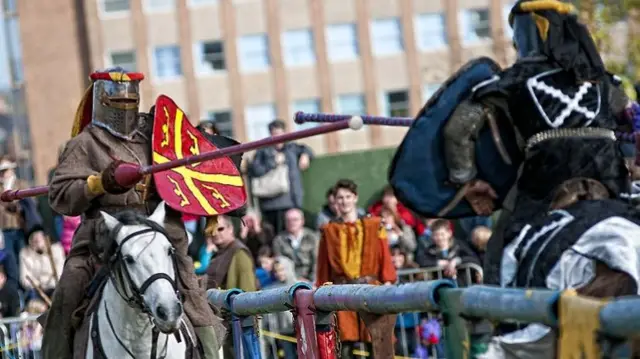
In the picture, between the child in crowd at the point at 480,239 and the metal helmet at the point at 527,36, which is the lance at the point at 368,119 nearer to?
the metal helmet at the point at 527,36

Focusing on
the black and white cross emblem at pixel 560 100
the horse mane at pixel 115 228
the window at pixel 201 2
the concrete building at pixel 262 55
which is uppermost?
the black and white cross emblem at pixel 560 100

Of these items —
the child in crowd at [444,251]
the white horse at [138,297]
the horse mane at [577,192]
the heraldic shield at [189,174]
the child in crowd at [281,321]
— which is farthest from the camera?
the child in crowd at [444,251]

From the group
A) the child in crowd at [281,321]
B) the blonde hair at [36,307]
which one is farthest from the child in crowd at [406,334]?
the blonde hair at [36,307]

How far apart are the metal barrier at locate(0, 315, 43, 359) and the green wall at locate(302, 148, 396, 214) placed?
6023 millimetres

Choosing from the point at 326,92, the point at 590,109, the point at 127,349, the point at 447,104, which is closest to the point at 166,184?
the point at 127,349

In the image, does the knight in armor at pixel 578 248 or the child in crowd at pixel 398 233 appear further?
the child in crowd at pixel 398 233

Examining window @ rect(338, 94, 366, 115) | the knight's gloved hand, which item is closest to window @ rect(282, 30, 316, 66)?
window @ rect(338, 94, 366, 115)

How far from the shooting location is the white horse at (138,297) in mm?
8594

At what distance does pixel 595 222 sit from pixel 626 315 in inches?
115

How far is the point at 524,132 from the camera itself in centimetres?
852

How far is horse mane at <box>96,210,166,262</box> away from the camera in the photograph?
896 centimetres

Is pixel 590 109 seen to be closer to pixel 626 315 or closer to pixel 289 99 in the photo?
pixel 626 315

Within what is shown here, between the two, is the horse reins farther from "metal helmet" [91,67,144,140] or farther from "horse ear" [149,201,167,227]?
"metal helmet" [91,67,144,140]

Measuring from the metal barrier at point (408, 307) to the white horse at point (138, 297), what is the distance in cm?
53
